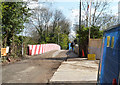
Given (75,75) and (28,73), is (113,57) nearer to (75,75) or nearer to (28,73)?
(75,75)

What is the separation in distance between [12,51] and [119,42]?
1352 centimetres

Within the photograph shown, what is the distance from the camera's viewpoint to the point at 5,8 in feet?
48.1

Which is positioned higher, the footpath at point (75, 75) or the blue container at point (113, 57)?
the blue container at point (113, 57)

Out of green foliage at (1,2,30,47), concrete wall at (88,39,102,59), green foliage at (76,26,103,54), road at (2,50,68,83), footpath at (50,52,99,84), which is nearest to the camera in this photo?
footpath at (50,52,99,84)

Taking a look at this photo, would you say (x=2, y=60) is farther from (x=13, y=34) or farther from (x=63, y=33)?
(x=63, y=33)

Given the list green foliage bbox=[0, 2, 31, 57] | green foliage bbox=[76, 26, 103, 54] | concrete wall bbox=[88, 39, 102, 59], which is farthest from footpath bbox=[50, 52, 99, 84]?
green foliage bbox=[0, 2, 31, 57]

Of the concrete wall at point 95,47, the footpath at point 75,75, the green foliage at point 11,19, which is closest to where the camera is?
the footpath at point 75,75

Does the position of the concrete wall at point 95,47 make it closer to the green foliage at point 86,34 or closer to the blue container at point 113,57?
the green foliage at point 86,34

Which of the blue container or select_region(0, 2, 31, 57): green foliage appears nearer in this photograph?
the blue container

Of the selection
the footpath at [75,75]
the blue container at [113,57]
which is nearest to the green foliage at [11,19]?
the footpath at [75,75]

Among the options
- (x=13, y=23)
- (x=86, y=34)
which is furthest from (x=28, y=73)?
(x=86, y=34)

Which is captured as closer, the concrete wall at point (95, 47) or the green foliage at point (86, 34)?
the concrete wall at point (95, 47)

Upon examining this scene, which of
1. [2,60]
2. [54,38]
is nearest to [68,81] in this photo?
[2,60]

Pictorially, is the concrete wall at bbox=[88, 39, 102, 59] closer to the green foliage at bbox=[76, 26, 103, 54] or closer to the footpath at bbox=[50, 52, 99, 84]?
the green foliage at bbox=[76, 26, 103, 54]
